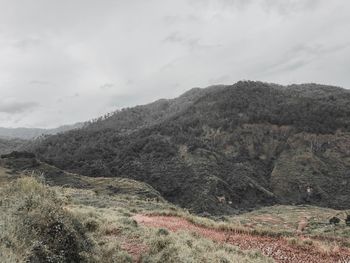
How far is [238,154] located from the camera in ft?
433

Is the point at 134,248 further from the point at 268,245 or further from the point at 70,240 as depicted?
the point at 268,245

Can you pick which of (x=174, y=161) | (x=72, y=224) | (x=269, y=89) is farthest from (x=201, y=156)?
(x=72, y=224)

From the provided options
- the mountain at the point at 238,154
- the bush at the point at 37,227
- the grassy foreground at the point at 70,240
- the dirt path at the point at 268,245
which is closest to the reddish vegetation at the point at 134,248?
the grassy foreground at the point at 70,240

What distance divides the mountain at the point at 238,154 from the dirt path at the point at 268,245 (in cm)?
6714

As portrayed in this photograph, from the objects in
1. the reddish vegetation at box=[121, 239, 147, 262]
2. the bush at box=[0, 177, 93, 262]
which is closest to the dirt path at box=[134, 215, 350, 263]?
the reddish vegetation at box=[121, 239, 147, 262]

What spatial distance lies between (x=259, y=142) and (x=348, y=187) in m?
34.1

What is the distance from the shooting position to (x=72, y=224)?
47.6ft

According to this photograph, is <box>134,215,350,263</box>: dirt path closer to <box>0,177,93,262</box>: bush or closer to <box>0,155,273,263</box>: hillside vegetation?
<box>0,155,273,263</box>: hillside vegetation

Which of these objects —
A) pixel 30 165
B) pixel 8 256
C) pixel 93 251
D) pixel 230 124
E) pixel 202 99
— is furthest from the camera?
pixel 202 99

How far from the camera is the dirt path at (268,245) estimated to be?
53.9 feet

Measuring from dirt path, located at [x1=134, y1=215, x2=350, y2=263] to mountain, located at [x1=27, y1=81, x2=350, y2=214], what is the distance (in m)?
67.1

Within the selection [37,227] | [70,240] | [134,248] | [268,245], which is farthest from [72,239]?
[268,245]

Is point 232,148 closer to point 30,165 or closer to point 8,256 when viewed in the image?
point 30,165

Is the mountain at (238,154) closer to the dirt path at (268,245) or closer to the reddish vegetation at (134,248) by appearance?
the dirt path at (268,245)
